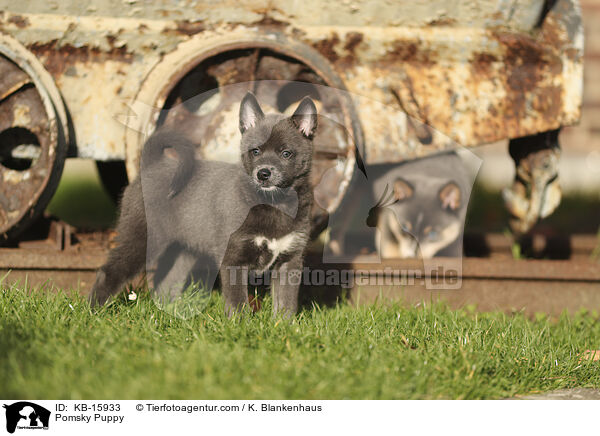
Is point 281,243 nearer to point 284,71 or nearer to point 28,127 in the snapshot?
point 284,71

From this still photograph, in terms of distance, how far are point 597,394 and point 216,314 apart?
1.89 m

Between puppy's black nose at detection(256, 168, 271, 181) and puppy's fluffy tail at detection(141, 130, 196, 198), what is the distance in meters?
0.51

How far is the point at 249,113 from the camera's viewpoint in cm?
302

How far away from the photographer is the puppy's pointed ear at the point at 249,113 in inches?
117

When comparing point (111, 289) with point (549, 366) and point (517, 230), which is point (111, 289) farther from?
point (517, 230)

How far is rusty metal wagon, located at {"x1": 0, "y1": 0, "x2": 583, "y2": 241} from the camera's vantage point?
3.68m

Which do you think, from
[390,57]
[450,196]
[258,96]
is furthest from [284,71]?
[450,196]

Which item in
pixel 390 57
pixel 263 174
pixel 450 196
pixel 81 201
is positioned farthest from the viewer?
pixel 81 201

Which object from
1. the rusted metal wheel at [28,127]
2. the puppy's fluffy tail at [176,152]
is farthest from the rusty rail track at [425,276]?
the puppy's fluffy tail at [176,152]

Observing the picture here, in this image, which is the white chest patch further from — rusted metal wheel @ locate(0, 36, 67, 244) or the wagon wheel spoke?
the wagon wheel spoke

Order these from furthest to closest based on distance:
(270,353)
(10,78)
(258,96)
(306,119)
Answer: (258,96) < (10,78) < (306,119) < (270,353)

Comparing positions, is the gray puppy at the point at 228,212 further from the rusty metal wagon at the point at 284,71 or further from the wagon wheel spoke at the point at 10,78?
the wagon wheel spoke at the point at 10,78

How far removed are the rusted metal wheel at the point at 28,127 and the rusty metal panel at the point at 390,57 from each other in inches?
8.5
